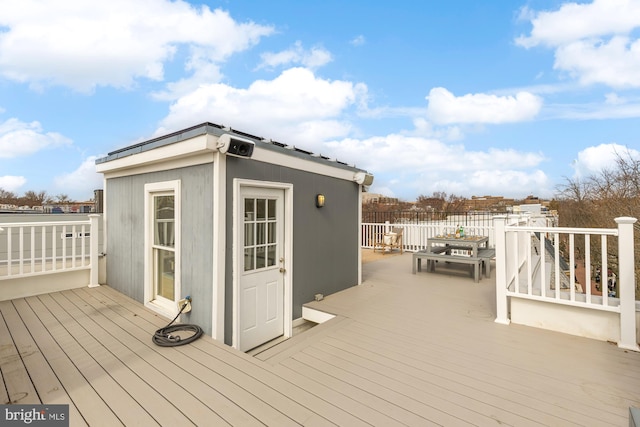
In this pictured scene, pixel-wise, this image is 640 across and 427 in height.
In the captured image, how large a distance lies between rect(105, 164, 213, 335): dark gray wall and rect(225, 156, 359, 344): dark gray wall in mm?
211

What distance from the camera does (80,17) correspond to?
15.1 feet

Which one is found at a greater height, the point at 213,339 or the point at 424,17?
the point at 424,17

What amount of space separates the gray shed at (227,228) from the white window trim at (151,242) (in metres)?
0.01

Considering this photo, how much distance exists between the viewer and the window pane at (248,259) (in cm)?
331

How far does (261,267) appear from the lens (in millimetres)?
3514

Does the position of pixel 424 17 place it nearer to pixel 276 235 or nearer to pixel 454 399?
A: pixel 276 235

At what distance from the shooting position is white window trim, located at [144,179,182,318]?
3.31m

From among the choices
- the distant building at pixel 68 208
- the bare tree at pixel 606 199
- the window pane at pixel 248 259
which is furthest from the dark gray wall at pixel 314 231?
the bare tree at pixel 606 199

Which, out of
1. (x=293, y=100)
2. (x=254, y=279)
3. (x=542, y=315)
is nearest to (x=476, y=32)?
(x=293, y=100)

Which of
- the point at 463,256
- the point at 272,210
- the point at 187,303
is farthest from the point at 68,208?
the point at 463,256

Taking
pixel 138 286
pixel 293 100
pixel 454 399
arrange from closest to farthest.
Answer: pixel 454 399 → pixel 138 286 → pixel 293 100

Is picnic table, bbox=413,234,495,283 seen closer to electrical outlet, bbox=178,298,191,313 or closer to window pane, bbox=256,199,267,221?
window pane, bbox=256,199,267,221

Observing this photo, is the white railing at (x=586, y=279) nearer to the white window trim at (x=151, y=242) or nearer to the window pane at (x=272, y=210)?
the window pane at (x=272, y=210)

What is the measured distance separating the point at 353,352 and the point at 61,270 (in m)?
4.75
